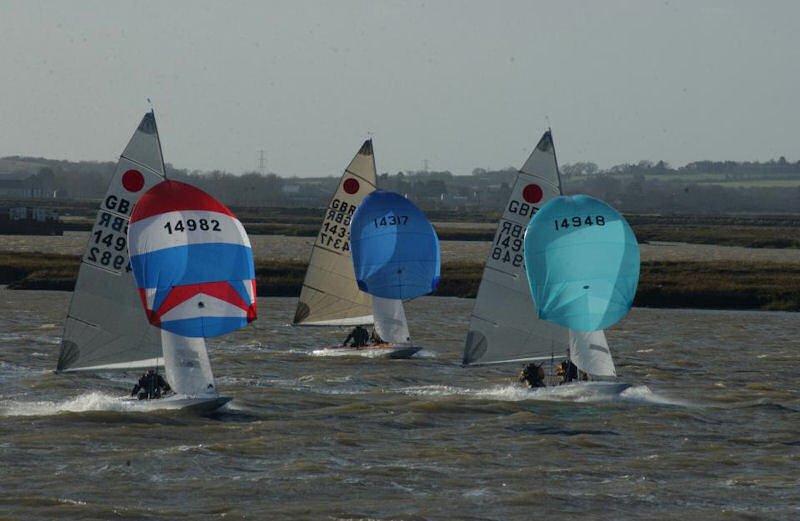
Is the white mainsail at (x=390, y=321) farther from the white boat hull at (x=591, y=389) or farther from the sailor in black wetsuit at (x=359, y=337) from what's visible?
the white boat hull at (x=591, y=389)

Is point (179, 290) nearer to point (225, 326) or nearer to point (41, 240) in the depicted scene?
point (225, 326)

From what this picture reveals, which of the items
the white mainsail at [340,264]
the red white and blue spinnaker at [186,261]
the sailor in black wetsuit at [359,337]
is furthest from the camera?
the white mainsail at [340,264]

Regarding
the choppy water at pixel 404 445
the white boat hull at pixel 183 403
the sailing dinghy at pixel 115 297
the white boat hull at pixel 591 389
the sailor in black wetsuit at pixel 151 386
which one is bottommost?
the choppy water at pixel 404 445

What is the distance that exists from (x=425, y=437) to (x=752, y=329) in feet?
106

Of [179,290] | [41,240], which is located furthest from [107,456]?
[41,240]

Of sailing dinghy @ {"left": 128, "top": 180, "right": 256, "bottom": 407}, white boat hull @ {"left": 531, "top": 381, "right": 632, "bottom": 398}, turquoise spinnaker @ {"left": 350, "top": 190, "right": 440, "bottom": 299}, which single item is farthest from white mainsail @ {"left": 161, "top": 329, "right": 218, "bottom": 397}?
turquoise spinnaker @ {"left": 350, "top": 190, "right": 440, "bottom": 299}

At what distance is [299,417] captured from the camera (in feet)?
→ 125

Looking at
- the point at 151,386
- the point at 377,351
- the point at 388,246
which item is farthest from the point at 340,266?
the point at 151,386

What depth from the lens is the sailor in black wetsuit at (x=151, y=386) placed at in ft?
120

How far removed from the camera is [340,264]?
55.3 m

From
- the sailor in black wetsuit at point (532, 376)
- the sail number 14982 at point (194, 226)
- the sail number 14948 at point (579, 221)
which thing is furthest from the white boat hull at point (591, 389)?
the sail number 14982 at point (194, 226)

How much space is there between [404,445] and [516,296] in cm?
947

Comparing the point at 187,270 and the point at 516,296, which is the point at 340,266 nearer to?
the point at 516,296

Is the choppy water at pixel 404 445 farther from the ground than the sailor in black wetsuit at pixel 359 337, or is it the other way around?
the sailor in black wetsuit at pixel 359 337
